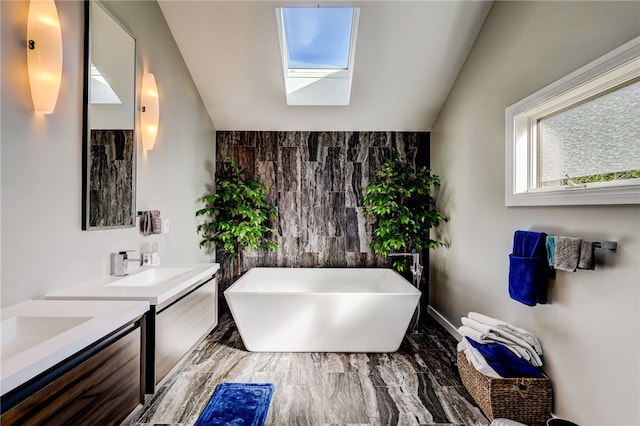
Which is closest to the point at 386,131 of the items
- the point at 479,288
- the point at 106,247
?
the point at 479,288

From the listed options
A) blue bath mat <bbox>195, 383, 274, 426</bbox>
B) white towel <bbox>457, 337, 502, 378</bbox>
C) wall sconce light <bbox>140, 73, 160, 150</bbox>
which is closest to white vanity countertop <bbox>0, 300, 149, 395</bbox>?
blue bath mat <bbox>195, 383, 274, 426</bbox>

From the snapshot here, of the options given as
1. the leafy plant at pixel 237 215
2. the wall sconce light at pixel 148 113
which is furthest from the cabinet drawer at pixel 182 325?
the wall sconce light at pixel 148 113

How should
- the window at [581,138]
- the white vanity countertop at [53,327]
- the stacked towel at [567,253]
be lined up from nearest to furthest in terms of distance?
the white vanity countertop at [53,327] → the window at [581,138] → the stacked towel at [567,253]

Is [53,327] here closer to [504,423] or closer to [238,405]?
[238,405]

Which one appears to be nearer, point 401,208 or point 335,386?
point 335,386

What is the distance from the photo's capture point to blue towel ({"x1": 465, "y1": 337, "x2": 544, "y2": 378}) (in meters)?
2.06

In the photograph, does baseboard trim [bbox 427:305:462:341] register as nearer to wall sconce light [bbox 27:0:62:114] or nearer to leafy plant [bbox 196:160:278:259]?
leafy plant [bbox 196:160:278:259]

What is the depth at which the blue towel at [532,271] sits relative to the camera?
2.04 metres

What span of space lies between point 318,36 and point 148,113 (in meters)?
1.76

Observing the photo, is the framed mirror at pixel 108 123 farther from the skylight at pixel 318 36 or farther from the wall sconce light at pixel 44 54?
the skylight at pixel 318 36

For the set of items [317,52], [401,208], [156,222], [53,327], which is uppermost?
[317,52]

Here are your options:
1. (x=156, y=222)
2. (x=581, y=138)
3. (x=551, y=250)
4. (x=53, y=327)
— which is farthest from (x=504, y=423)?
(x=156, y=222)

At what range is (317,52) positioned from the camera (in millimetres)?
3527

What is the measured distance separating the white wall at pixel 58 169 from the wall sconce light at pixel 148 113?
68mm
